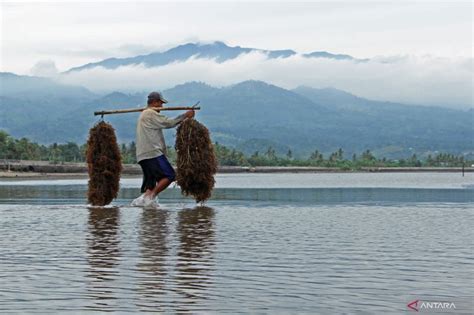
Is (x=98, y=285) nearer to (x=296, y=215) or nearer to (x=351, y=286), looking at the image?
(x=351, y=286)

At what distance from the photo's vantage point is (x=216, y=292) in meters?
8.70

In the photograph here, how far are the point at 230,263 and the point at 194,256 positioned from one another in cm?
77

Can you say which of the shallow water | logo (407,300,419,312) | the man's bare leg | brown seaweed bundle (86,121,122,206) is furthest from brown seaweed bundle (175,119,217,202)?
logo (407,300,419,312)

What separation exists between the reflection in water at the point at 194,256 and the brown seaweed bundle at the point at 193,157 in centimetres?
279

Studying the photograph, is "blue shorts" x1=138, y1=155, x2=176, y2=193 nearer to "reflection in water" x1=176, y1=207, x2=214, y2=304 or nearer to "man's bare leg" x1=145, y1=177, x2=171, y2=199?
"man's bare leg" x1=145, y1=177, x2=171, y2=199

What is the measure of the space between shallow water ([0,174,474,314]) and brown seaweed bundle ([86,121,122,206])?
4.03m

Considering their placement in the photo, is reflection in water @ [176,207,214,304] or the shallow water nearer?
the shallow water

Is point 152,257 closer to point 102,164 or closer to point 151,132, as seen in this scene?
point 151,132

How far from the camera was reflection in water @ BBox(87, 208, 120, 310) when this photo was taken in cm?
865

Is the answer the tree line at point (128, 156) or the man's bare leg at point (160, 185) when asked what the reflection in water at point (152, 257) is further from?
the tree line at point (128, 156)

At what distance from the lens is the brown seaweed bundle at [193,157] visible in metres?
21.4

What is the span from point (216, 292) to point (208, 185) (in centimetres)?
1307

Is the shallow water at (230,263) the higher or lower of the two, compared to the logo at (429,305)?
higher

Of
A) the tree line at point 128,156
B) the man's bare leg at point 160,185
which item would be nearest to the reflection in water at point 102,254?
the man's bare leg at point 160,185
